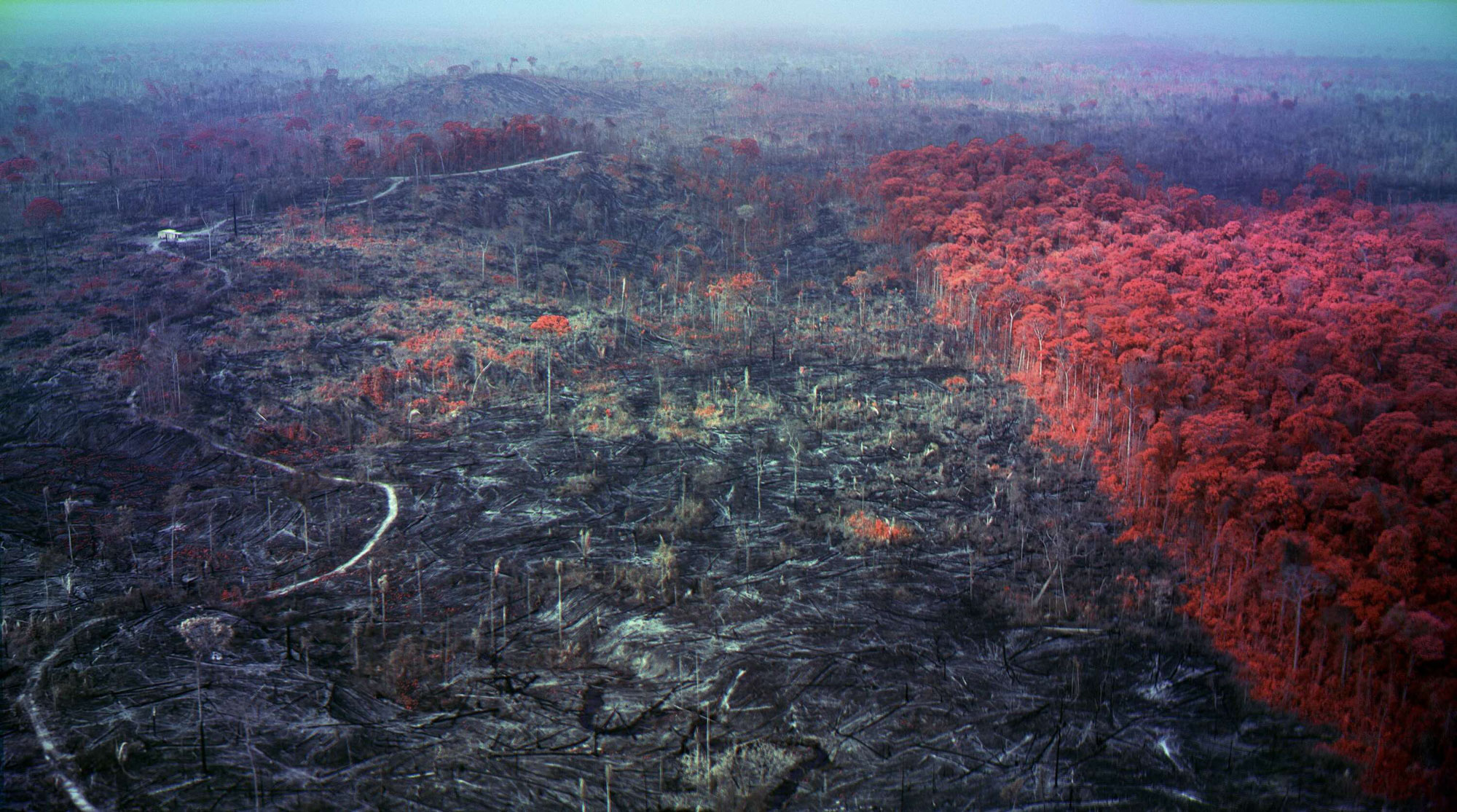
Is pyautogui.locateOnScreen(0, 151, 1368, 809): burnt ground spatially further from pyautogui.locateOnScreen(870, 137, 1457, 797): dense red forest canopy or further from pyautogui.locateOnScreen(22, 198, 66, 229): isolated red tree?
pyautogui.locateOnScreen(22, 198, 66, 229): isolated red tree

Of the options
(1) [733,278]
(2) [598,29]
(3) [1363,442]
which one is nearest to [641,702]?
(3) [1363,442]

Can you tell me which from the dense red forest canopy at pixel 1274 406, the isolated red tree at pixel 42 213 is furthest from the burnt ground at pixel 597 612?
the isolated red tree at pixel 42 213

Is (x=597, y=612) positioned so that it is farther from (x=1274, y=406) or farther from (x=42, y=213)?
(x=42, y=213)

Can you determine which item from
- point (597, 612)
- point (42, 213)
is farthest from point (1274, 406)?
point (42, 213)

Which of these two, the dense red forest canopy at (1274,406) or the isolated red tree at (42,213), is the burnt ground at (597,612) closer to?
the dense red forest canopy at (1274,406)

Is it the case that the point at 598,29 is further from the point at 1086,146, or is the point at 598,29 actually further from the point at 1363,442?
the point at 1363,442
